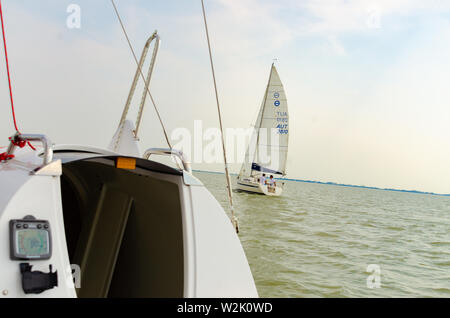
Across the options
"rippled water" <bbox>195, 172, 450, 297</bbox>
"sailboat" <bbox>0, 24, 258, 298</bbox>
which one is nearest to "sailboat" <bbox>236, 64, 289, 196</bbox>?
"rippled water" <bbox>195, 172, 450, 297</bbox>

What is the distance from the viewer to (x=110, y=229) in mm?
3445

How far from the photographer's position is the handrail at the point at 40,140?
6.47 feet

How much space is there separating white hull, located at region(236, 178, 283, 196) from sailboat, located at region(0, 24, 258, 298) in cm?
2834

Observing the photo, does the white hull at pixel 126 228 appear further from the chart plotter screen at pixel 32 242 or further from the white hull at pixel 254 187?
the white hull at pixel 254 187

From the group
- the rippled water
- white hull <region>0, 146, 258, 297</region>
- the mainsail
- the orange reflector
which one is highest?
the mainsail

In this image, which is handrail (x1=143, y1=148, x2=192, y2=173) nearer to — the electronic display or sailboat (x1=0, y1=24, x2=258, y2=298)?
sailboat (x1=0, y1=24, x2=258, y2=298)

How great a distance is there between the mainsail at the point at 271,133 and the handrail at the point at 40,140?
29.4m

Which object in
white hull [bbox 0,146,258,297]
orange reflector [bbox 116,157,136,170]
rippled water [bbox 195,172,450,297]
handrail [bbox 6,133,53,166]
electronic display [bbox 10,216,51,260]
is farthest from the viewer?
rippled water [bbox 195,172,450,297]

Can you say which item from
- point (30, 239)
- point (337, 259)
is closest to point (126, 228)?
point (30, 239)

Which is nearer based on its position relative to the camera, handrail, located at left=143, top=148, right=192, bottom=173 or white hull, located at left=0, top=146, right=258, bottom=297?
white hull, located at left=0, top=146, right=258, bottom=297

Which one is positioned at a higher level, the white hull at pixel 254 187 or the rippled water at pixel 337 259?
the white hull at pixel 254 187

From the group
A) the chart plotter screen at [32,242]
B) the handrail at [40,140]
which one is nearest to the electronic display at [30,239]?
the chart plotter screen at [32,242]

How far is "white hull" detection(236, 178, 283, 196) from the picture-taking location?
31953mm

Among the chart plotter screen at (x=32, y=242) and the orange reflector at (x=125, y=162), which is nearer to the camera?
the chart plotter screen at (x=32, y=242)
